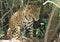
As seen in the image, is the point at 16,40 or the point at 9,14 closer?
the point at 16,40

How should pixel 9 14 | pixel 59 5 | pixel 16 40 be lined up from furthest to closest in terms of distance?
pixel 9 14
pixel 16 40
pixel 59 5

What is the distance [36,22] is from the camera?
1.49 meters

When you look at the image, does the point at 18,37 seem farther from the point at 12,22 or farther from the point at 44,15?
the point at 44,15

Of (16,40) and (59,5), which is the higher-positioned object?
(59,5)

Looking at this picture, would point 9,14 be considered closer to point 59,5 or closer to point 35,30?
point 35,30

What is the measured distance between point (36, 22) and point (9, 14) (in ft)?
0.80

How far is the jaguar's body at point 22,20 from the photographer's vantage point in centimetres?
146

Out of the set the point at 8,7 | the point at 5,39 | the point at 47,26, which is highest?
the point at 8,7

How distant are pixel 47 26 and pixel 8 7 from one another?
15.5 inches

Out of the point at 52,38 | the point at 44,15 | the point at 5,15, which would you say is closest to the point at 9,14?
the point at 5,15

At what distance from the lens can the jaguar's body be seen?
146 cm

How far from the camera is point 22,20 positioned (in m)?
1.48

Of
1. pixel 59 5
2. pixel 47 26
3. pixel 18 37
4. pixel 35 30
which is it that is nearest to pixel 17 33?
pixel 18 37

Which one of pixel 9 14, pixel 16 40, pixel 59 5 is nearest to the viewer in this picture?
pixel 59 5
